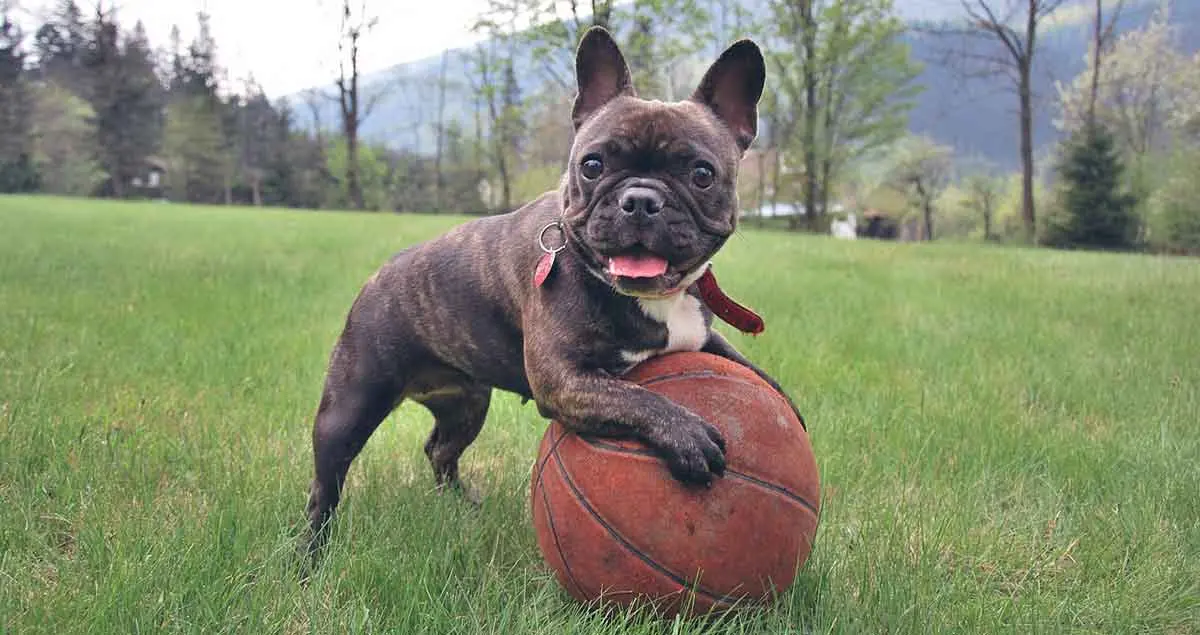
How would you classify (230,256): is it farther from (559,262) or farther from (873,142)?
(873,142)

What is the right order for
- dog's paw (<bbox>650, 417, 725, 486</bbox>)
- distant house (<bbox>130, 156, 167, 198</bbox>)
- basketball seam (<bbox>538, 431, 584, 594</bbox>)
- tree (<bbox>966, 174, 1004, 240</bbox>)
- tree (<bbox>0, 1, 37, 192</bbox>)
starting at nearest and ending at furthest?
dog's paw (<bbox>650, 417, 725, 486</bbox>) < basketball seam (<bbox>538, 431, 584, 594</bbox>) < tree (<bbox>0, 1, 37, 192</bbox>) < tree (<bbox>966, 174, 1004, 240</bbox>) < distant house (<bbox>130, 156, 167, 198</bbox>)

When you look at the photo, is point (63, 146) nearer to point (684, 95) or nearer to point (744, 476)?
point (684, 95)

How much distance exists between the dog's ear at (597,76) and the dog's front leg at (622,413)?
3.22 feet

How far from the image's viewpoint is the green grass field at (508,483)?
9.00 feet

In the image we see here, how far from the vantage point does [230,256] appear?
45.6ft

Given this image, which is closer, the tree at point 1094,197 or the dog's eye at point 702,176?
the dog's eye at point 702,176

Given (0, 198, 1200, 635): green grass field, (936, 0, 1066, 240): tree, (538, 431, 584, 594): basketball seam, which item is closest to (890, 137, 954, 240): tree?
(936, 0, 1066, 240): tree

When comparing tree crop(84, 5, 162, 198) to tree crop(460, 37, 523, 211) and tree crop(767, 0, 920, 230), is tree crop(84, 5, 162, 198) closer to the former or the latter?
tree crop(460, 37, 523, 211)

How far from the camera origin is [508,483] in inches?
165

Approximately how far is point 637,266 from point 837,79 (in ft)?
137

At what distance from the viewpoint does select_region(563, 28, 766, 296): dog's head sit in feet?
8.71

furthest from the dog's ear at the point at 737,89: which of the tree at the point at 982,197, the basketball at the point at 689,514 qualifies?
the tree at the point at 982,197

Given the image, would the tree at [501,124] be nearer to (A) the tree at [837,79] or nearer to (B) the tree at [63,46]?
(A) the tree at [837,79]

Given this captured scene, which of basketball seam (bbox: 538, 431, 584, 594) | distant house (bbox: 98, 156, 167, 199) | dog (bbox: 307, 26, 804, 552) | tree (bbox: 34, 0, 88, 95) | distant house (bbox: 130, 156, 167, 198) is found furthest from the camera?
tree (bbox: 34, 0, 88, 95)
